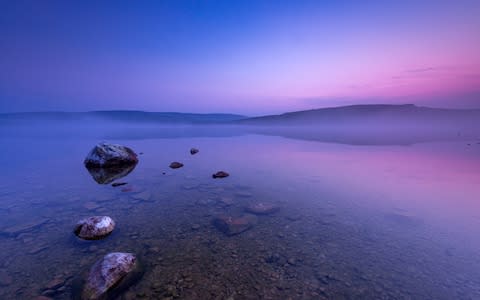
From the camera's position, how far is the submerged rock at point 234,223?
7.18m

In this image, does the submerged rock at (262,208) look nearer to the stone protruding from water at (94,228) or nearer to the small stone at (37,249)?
the stone protruding from water at (94,228)

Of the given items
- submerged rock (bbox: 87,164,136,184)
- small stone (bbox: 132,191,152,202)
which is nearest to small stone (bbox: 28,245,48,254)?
small stone (bbox: 132,191,152,202)

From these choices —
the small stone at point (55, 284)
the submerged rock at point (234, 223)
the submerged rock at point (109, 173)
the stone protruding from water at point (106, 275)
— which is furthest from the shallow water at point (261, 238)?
the submerged rock at point (109, 173)

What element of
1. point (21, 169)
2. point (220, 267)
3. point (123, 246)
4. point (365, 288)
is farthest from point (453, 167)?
point (21, 169)

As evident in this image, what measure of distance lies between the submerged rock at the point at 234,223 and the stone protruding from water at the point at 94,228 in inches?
145

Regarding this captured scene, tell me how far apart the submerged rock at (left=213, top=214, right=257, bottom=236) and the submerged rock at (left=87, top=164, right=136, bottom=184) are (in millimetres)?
9356

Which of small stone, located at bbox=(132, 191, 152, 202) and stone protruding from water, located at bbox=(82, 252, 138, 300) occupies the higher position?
stone protruding from water, located at bbox=(82, 252, 138, 300)

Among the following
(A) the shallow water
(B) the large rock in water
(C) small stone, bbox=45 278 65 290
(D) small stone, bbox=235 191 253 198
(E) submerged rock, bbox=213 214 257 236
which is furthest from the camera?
(B) the large rock in water

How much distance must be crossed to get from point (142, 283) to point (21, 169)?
20494mm

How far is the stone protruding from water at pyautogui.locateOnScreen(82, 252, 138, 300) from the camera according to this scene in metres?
4.34

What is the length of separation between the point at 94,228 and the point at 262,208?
20.5 ft

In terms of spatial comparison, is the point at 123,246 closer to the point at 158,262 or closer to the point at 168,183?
the point at 158,262

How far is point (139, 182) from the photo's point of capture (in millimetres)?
12977

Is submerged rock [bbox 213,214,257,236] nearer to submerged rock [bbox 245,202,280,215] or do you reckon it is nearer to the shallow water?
the shallow water
